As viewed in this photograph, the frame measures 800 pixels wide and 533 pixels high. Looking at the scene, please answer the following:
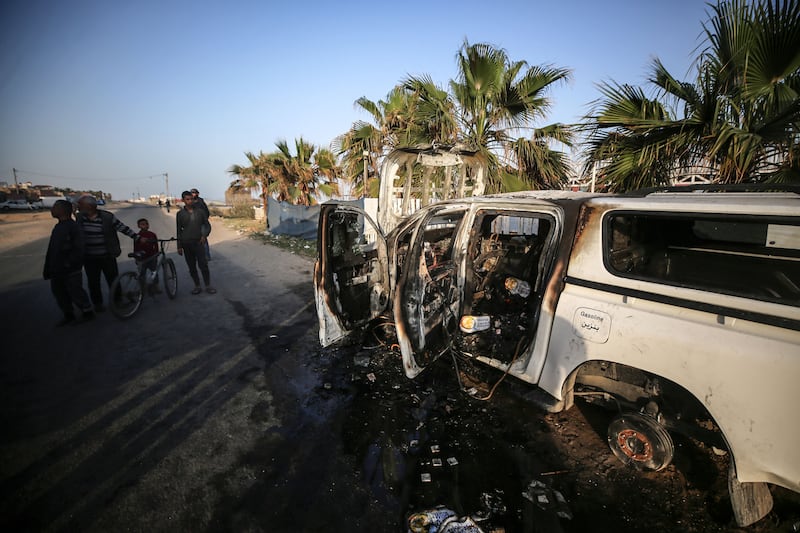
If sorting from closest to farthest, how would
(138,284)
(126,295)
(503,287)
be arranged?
(503,287) < (126,295) < (138,284)

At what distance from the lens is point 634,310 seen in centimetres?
214

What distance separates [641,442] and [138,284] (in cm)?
671

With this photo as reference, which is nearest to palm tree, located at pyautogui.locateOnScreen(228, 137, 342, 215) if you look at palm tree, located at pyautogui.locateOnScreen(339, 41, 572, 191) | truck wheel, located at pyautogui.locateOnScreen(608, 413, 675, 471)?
palm tree, located at pyautogui.locateOnScreen(339, 41, 572, 191)

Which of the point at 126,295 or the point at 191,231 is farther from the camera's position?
the point at 191,231

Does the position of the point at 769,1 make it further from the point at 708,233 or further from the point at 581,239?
the point at 581,239

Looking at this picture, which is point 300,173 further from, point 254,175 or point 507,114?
point 507,114

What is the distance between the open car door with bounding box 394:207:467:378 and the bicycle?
15.2ft

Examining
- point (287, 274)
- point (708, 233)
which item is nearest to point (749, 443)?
point (708, 233)

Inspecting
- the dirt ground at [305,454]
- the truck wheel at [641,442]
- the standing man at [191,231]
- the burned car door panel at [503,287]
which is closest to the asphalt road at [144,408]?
the dirt ground at [305,454]

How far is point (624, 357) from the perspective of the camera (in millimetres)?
2172

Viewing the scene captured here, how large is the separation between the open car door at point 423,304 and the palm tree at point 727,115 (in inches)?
129

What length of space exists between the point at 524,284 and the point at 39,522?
14.3 feet

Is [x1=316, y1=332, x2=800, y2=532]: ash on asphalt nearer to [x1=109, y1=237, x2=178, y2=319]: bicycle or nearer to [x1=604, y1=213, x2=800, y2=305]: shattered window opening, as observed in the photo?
[x1=604, y1=213, x2=800, y2=305]: shattered window opening

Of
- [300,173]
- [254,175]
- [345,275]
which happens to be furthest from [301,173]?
[345,275]
